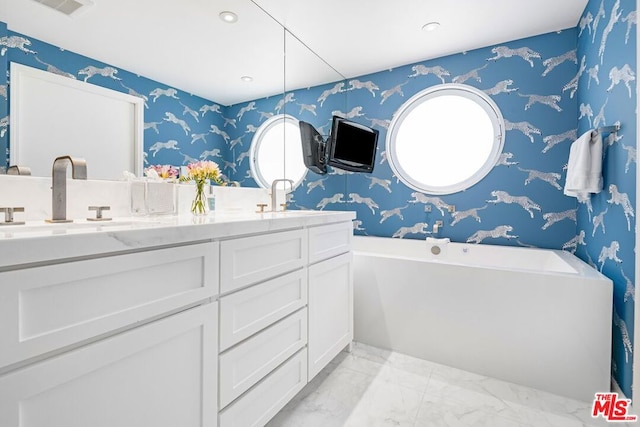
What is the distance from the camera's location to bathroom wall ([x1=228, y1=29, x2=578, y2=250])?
2.51m

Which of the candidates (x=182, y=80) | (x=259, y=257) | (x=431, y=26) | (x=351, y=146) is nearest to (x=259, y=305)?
(x=259, y=257)

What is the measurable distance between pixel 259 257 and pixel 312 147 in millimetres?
1776

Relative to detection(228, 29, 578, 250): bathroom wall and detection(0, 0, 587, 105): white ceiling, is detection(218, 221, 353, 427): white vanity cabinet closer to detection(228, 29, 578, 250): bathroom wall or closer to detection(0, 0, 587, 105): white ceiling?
detection(228, 29, 578, 250): bathroom wall

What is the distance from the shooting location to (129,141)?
4.69 feet

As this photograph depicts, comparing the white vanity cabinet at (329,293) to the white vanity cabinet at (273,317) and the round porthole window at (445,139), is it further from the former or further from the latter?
the round porthole window at (445,139)

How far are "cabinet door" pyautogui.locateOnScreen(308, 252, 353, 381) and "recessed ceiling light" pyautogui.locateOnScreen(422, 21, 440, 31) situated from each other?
1.91 meters

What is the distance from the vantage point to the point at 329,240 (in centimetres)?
187

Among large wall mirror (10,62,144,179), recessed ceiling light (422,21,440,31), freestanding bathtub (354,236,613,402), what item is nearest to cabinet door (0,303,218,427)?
large wall mirror (10,62,144,179)

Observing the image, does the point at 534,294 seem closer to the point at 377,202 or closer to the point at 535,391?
the point at 535,391

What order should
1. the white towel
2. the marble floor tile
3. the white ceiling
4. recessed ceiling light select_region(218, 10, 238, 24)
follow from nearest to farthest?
1. the white ceiling
2. the marble floor tile
3. the white towel
4. recessed ceiling light select_region(218, 10, 238, 24)

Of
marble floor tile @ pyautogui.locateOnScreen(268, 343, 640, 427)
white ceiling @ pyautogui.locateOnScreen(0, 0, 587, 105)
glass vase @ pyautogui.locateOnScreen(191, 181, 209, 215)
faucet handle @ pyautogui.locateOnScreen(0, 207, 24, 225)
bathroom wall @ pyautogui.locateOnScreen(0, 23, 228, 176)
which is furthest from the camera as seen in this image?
glass vase @ pyautogui.locateOnScreen(191, 181, 209, 215)

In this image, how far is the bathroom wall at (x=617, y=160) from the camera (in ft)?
5.07

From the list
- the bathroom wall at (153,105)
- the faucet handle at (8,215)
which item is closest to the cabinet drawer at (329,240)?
the bathroom wall at (153,105)

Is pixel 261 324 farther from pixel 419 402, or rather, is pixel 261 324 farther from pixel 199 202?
pixel 419 402
